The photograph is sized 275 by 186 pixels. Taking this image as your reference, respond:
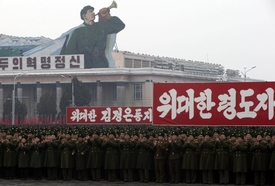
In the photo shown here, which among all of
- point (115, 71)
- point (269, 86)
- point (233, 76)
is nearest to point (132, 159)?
point (269, 86)

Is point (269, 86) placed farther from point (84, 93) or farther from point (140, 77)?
point (140, 77)

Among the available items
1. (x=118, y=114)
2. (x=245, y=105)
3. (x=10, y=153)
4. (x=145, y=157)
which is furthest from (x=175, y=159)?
(x=118, y=114)

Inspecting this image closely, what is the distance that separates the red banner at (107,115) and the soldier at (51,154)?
1233 cm

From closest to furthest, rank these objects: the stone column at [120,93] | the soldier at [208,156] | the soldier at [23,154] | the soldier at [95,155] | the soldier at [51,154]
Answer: the soldier at [208,156], the soldier at [95,155], the soldier at [51,154], the soldier at [23,154], the stone column at [120,93]

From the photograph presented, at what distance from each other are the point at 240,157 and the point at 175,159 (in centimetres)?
179

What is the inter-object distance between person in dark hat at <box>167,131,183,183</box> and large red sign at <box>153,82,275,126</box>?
2.26 metres

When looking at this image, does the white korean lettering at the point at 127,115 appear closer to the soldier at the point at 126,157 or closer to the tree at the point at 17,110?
the soldier at the point at 126,157

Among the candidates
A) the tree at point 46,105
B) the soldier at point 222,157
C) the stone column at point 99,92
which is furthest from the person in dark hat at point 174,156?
the stone column at point 99,92

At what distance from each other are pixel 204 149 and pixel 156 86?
9.38 ft

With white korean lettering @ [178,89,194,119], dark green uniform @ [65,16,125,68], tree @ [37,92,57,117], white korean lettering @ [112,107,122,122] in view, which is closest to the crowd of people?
white korean lettering @ [178,89,194,119]

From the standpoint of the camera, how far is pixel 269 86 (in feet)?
48.3

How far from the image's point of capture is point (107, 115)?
107 feet

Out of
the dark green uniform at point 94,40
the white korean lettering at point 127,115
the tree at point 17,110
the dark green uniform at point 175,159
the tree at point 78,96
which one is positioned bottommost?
the dark green uniform at point 175,159

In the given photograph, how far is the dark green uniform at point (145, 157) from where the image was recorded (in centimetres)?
1791
